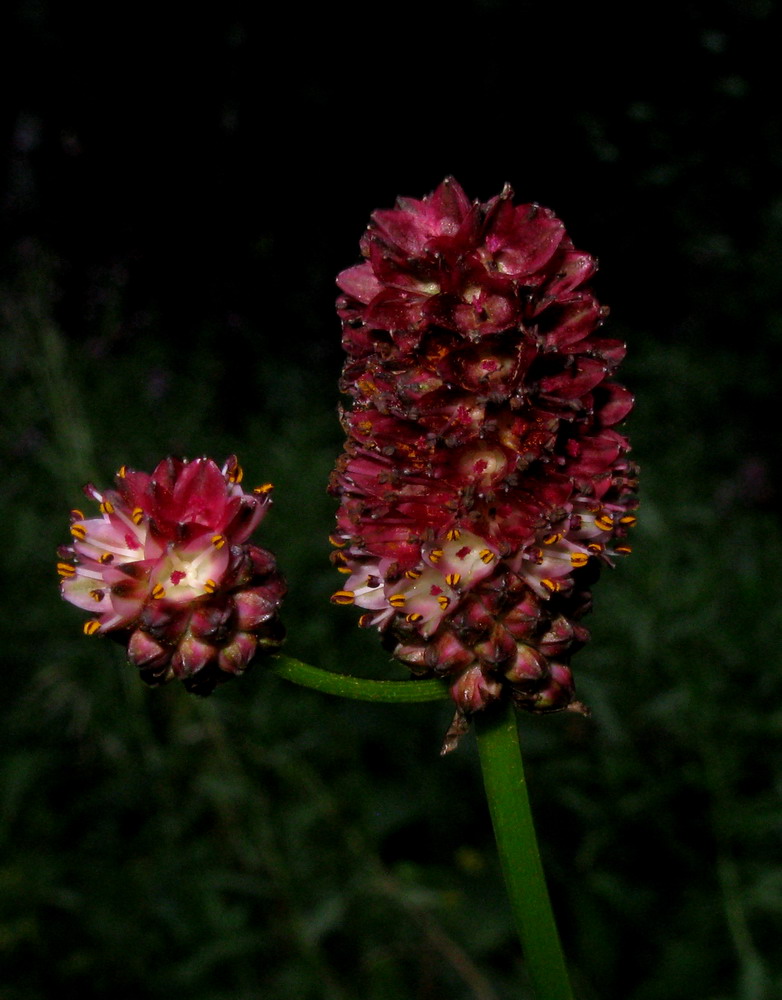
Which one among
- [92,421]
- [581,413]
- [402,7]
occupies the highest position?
[402,7]

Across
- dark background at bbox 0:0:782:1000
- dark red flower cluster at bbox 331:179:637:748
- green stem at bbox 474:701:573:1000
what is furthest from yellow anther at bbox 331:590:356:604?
dark background at bbox 0:0:782:1000

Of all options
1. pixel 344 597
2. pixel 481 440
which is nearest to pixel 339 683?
pixel 344 597

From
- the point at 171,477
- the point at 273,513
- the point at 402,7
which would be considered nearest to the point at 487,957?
the point at 273,513

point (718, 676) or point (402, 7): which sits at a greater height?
point (402, 7)

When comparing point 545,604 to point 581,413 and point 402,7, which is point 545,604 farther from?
point 402,7

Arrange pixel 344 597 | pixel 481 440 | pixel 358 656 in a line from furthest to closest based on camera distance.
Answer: pixel 358 656, pixel 344 597, pixel 481 440

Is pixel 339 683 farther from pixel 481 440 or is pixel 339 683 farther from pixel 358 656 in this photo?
pixel 358 656
